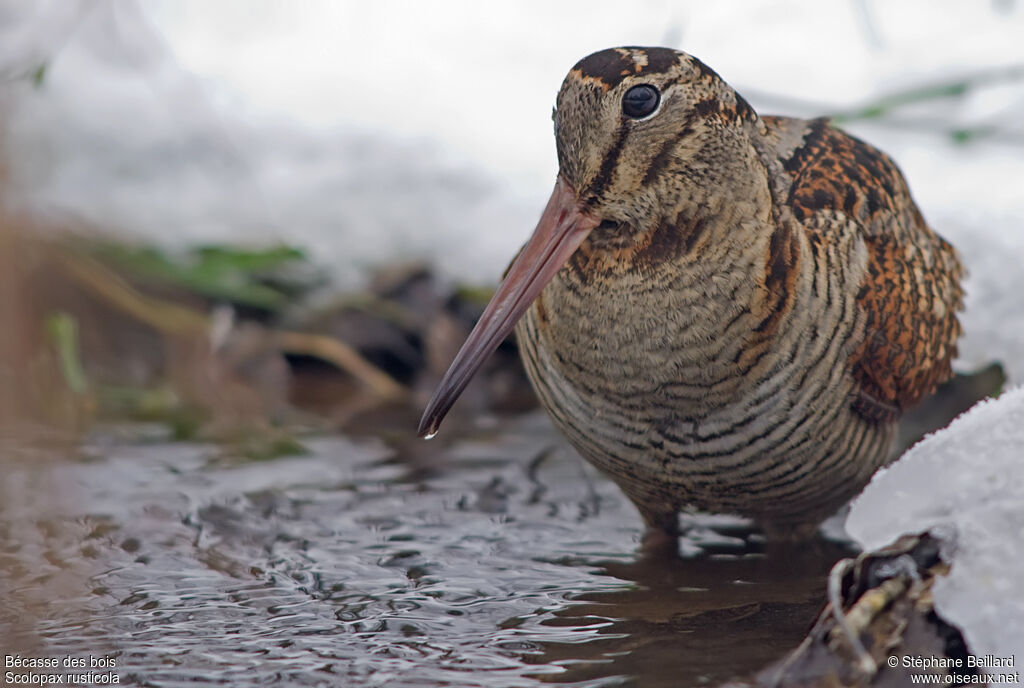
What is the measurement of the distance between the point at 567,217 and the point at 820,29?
11.7 feet

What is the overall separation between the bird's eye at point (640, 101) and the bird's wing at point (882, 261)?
462 millimetres

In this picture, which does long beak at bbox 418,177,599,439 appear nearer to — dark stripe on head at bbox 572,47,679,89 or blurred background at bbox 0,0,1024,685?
dark stripe on head at bbox 572,47,679,89

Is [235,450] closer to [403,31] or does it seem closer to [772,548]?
[772,548]

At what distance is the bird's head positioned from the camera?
2699 mm

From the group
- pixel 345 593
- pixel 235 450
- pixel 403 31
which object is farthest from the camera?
pixel 403 31

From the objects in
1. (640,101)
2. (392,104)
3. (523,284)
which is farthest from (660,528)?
(392,104)

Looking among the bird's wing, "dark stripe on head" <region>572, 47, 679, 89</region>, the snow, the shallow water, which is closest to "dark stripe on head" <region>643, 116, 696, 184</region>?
"dark stripe on head" <region>572, 47, 679, 89</region>

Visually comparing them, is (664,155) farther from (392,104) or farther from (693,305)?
(392,104)

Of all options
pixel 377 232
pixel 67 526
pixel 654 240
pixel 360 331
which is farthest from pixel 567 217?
pixel 377 232

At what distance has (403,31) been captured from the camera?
6312 mm

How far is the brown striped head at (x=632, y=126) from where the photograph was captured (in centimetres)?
269

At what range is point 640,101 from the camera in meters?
2.71

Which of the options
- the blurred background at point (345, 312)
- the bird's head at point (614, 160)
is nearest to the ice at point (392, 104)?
the blurred background at point (345, 312)

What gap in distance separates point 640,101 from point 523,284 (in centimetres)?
45
